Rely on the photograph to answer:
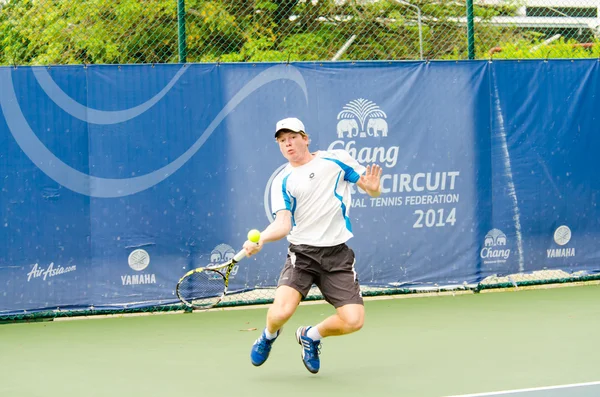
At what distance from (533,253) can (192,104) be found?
12.0 feet

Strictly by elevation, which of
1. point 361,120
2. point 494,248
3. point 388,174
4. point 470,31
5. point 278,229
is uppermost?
point 470,31

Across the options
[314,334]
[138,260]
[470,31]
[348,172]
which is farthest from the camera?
[470,31]

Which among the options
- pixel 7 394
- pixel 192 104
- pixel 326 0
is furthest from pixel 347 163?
pixel 326 0

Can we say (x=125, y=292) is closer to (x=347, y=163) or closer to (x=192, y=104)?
(x=192, y=104)

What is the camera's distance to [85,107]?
824 cm

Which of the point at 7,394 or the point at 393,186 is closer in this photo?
the point at 7,394

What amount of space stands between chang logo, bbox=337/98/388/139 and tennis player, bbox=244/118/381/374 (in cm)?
310

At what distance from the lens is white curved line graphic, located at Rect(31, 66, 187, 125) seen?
321 inches

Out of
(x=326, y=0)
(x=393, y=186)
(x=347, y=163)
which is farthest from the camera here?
(x=326, y=0)

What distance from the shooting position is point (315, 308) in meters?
8.70

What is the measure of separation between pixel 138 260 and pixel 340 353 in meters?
2.65

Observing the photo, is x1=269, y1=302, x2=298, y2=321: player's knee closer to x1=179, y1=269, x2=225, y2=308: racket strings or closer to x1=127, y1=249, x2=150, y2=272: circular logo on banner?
x1=179, y1=269, x2=225, y2=308: racket strings

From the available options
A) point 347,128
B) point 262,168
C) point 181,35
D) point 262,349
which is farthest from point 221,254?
point 262,349

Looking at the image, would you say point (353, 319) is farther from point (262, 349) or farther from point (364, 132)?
point (364, 132)
